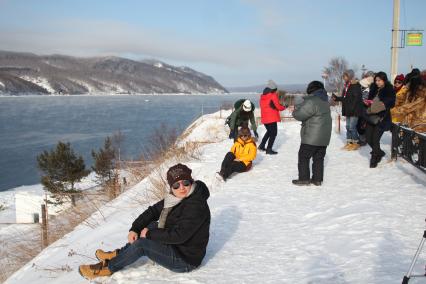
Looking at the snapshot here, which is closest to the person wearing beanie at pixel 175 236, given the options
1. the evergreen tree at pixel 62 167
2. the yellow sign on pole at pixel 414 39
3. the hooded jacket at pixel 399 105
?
the hooded jacket at pixel 399 105

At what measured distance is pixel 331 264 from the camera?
4.20 meters

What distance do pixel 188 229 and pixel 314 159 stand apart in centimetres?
427

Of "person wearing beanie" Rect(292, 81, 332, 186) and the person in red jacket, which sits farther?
the person in red jacket

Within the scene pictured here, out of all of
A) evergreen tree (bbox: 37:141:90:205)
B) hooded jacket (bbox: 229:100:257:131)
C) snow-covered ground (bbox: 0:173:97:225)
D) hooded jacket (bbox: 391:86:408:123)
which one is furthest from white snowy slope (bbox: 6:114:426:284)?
evergreen tree (bbox: 37:141:90:205)

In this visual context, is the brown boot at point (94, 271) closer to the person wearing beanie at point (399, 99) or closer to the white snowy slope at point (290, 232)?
the white snowy slope at point (290, 232)

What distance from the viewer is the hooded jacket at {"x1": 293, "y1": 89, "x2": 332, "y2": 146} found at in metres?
7.25

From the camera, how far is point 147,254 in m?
4.02

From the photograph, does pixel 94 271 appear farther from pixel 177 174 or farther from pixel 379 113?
pixel 379 113

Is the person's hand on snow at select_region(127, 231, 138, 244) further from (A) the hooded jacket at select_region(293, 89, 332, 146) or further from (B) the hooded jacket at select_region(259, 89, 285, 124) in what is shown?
(B) the hooded jacket at select_region(259, 89, 285, 124)

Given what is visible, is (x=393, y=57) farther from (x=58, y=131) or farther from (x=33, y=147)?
(x=58, y=131)

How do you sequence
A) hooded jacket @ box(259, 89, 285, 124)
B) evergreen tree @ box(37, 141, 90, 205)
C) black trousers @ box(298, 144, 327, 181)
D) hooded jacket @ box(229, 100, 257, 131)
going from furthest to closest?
1. evergreen tree @ box(37, 141, 90, 205)
2. hooded jacket @ box(229, 100, 257, 131)
3. hooded jacket @ box(259, 89, 285, 124)
4. black trousers @ box(298, 144, 327, 181)

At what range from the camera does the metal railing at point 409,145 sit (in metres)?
6.95

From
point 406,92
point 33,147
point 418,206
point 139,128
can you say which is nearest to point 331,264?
point 418,206

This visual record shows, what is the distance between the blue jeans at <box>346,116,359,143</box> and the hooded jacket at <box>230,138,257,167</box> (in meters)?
2.97
